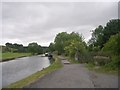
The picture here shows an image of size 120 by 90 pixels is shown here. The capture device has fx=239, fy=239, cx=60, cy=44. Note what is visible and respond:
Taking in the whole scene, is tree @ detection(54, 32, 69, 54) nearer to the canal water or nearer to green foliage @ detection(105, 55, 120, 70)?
the canal water

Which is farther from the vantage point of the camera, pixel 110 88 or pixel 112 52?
pixel 112 52

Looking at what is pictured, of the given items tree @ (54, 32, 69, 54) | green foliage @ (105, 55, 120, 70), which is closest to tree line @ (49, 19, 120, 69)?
green foliage @ (105, 55, 120, 70)

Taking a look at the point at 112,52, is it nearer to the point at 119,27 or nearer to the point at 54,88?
the point at 54,88

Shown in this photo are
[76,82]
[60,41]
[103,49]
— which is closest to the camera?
[76,82]

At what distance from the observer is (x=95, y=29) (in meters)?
85.2

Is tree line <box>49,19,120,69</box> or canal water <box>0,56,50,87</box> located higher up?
tree line <box>49,19,120,69</box>

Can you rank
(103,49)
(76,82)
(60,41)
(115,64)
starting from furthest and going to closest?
(60,41), (103,49), (115,64), (76,82)

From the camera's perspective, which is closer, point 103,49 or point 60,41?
point 103,49

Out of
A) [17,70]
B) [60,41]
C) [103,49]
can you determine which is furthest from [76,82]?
[60,41]

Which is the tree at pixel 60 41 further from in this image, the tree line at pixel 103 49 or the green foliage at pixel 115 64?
the green foliage at pixel 115 64

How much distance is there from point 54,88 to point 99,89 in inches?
84.7

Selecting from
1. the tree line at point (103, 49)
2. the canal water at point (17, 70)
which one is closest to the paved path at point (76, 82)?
the canal water at point (17, 70)

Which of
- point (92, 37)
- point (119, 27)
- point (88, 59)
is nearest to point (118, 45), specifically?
point (88, 59)

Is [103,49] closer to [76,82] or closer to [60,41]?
[76,82]
